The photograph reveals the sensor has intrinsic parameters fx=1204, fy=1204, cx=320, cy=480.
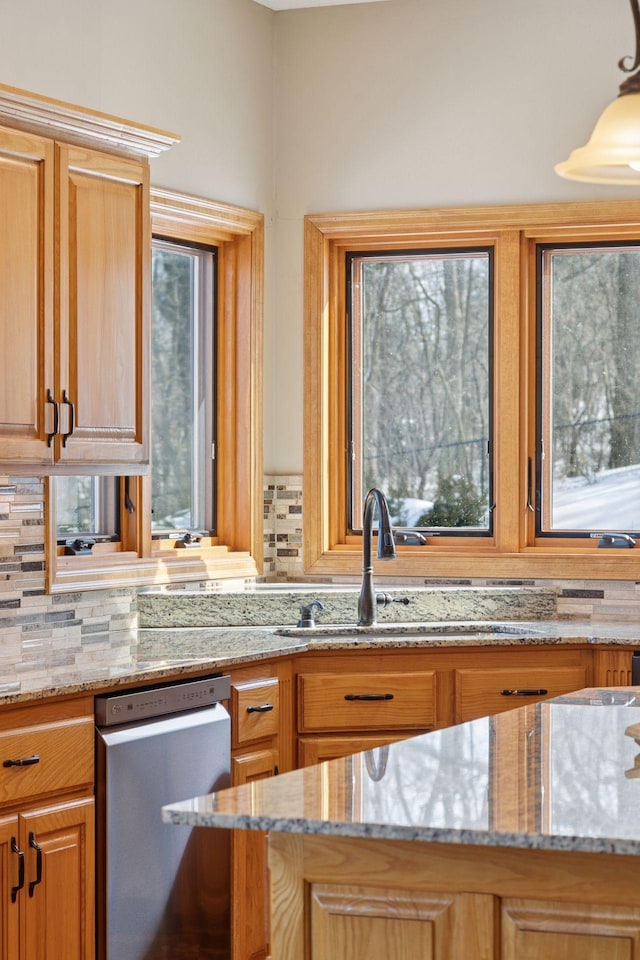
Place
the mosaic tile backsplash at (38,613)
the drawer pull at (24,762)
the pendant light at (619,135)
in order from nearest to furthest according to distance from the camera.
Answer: the pendant light at (619,135), the drawer pull at (24,762), the mosaic tile backsplash at (38,613)

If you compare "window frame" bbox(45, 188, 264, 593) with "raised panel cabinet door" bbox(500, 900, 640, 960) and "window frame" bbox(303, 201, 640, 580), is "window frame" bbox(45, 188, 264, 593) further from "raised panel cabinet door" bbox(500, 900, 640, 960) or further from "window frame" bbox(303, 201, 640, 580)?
"raised panel cabinet door" bbox(500, 900, 640, 960)

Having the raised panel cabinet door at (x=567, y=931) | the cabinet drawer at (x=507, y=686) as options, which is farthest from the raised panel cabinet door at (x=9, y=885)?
the cabinet drawer at (x=507, y=686)

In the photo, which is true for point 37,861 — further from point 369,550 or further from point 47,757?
A: point 369,550

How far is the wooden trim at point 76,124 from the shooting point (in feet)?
10.1

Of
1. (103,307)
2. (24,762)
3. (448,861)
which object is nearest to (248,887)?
(24,762)

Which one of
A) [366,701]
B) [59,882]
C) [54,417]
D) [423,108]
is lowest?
[59,882]

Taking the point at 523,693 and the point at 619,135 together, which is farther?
the point at 523,693

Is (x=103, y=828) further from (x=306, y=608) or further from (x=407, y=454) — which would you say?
(x=407, y=454)

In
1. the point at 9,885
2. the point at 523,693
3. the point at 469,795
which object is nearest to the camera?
the point at 469,795

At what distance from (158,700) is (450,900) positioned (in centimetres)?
152

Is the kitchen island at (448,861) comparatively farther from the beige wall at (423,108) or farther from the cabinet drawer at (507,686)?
the beige wall at (423,108)

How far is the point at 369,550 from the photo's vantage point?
167 inches

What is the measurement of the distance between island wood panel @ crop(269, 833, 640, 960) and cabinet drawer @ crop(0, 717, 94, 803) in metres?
1.14

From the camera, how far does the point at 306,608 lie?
422cm
